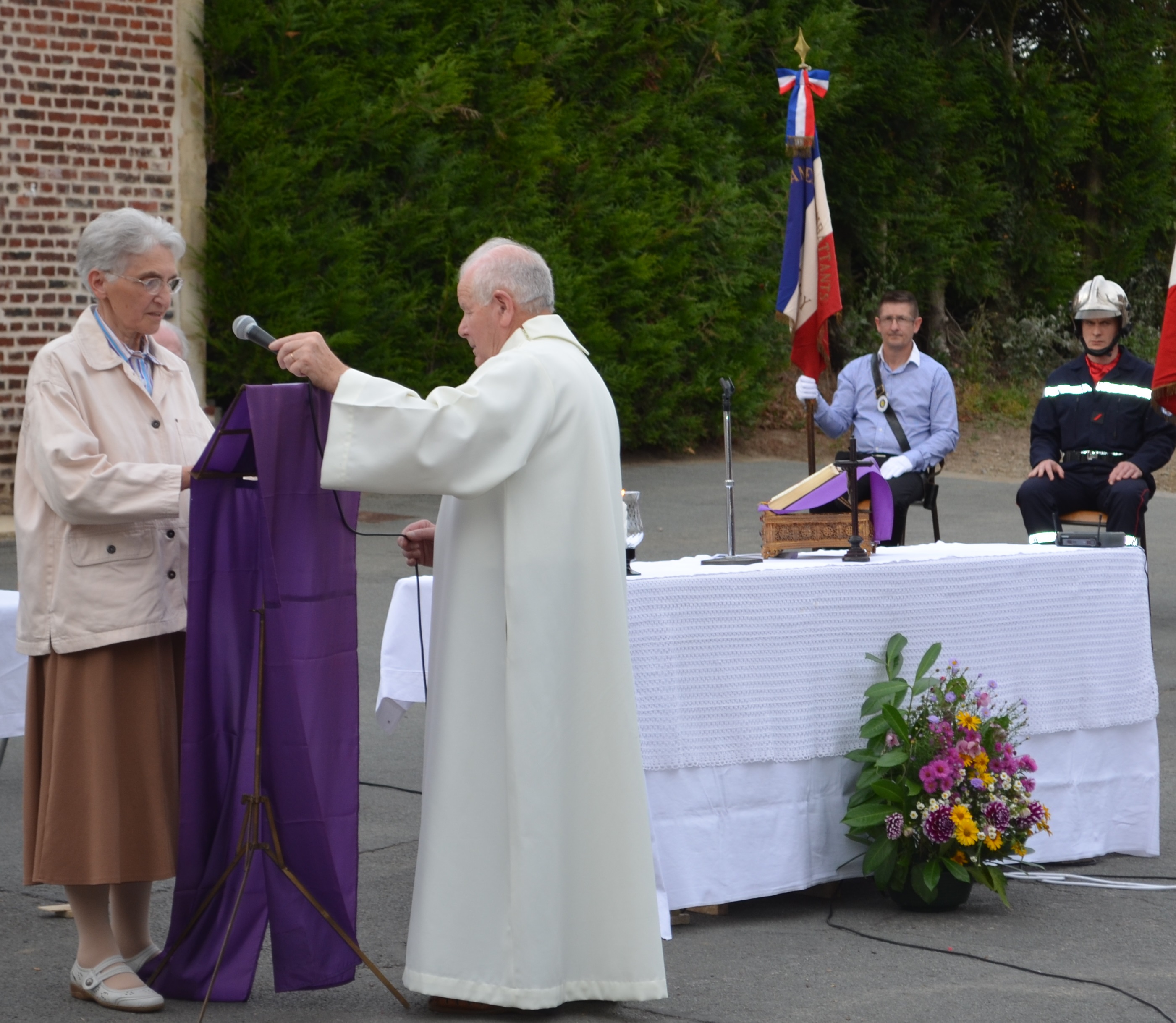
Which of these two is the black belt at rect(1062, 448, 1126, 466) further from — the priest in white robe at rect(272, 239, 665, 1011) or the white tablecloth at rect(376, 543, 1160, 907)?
the priest in white robe at rect(272, 239, 665, 1011)

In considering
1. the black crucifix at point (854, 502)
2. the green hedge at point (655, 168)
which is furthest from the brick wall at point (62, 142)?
the black crucifix at point (854, 502)

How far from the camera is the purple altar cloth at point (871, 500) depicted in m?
5.11

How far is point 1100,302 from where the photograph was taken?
8039 millimetres

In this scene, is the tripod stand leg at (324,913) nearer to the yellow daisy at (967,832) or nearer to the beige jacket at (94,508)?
the beige jacket at (94,508)

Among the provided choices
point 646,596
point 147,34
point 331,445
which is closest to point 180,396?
point 331,445

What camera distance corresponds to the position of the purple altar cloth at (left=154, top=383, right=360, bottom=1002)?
12.3 ft

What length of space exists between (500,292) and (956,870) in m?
2.11

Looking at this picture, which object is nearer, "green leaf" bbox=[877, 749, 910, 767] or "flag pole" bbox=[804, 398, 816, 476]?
"green leaf" bbox=[877, 749, 910, 767]

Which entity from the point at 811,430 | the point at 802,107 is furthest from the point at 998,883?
the point at 802,107

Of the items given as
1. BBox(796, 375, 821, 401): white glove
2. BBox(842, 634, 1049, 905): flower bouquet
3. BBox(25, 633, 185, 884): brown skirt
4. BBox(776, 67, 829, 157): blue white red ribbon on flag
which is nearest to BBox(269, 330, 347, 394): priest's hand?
BBox(25, 633, 185, 884): brown skirt

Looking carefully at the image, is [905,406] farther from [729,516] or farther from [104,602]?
[104,602]

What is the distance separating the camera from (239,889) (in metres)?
3.78

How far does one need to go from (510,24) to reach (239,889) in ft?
39.0

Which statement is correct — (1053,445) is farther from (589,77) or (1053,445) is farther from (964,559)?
(589,77)
